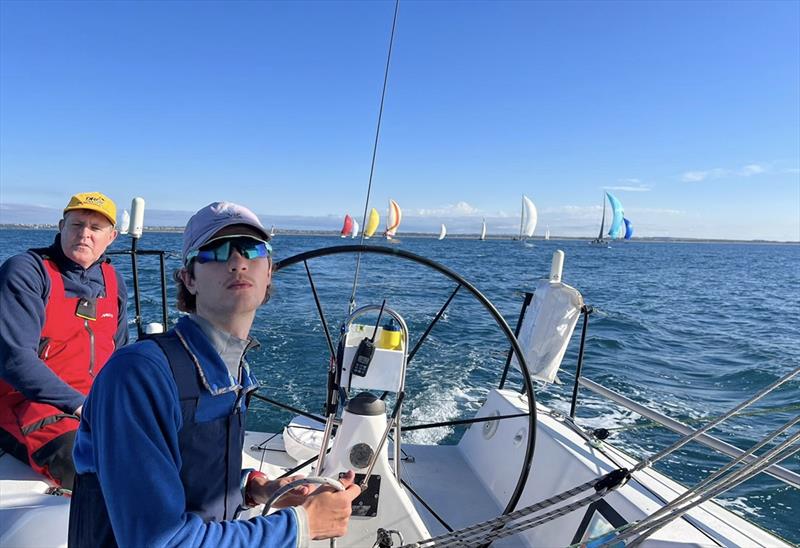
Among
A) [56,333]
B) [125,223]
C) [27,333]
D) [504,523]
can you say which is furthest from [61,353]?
[504,523]

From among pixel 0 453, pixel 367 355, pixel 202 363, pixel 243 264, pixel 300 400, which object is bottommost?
pixel 300 400

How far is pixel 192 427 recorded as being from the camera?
2.74ft

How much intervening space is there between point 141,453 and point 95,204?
1.69m

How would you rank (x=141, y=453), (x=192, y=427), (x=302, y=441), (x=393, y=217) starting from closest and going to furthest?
(x=141, y=453)
(x=192, y=427)
(x=302, y=441)
(x=393, y=217)

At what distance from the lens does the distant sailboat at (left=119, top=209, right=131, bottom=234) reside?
278cm

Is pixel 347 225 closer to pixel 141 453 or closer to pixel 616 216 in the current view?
pixel 616 216

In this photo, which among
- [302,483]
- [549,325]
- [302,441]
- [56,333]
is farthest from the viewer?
[302,441]

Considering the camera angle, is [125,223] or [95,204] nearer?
[95,204]

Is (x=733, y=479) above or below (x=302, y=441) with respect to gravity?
above

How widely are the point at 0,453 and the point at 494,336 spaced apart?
24.2 feet

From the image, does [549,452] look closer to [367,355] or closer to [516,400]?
[516,400]

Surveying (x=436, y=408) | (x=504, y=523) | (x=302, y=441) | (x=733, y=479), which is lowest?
(x=436, y=408)

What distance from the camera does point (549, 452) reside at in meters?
2.48

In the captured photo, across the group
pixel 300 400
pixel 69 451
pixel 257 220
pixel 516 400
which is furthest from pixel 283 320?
pixel 257 220
